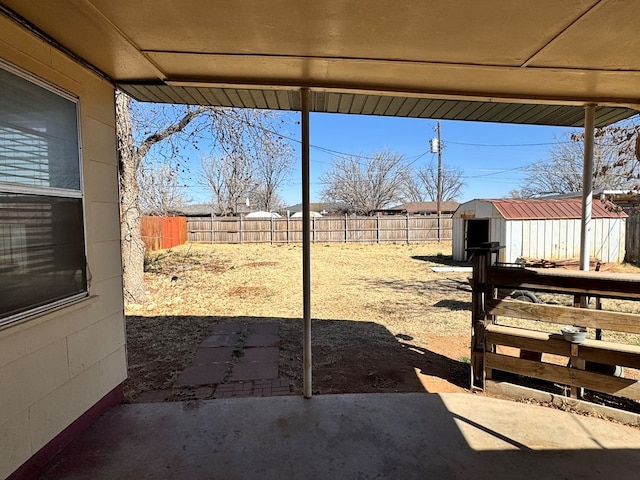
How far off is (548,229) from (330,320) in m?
7.48

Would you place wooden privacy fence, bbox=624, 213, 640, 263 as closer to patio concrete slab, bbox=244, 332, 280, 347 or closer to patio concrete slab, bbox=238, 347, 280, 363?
patio concrete slab, bbox=244, 332, 280, 347

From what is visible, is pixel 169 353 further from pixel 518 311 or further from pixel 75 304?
pixel 518 311

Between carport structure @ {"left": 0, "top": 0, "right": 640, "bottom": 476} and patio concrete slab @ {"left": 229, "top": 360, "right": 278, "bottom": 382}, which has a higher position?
carport structure @ {"left": 0, "top": 0, "right": 640, "bottom": 476}

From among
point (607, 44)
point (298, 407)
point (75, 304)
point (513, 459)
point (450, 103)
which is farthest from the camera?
point (450, 103)

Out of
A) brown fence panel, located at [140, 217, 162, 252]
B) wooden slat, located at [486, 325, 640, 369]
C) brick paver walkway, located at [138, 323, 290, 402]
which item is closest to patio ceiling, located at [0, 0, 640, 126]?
wooden slat, located at [486, 325, 640, 369]

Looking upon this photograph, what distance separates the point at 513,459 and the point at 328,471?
3.40 ft

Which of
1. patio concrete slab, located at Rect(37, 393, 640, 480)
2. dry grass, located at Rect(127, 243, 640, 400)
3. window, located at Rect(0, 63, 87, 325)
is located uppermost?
window, located at Rect(0, 63, 87, 325)

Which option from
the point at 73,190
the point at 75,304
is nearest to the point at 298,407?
the point at 75,304

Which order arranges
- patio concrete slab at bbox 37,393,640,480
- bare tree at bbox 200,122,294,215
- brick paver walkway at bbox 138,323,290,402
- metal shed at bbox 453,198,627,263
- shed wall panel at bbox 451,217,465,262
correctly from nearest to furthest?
patio concrete slab at bbox 37,393,640,480 → brick paver walkway at bbox 138,323,290,402 → metal shed at bbox 453,198,627,263 → shed wall panel at bbox 451,217,465,262 → bare tree at bbox 200,122,294,215

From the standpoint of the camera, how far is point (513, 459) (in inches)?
78.0

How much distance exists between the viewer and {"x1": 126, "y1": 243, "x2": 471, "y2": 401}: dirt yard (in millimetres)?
3277

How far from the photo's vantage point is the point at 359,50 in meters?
1.90

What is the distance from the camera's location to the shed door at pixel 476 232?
36.3ft

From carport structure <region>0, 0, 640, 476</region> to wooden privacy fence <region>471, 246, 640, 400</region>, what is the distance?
954mm
